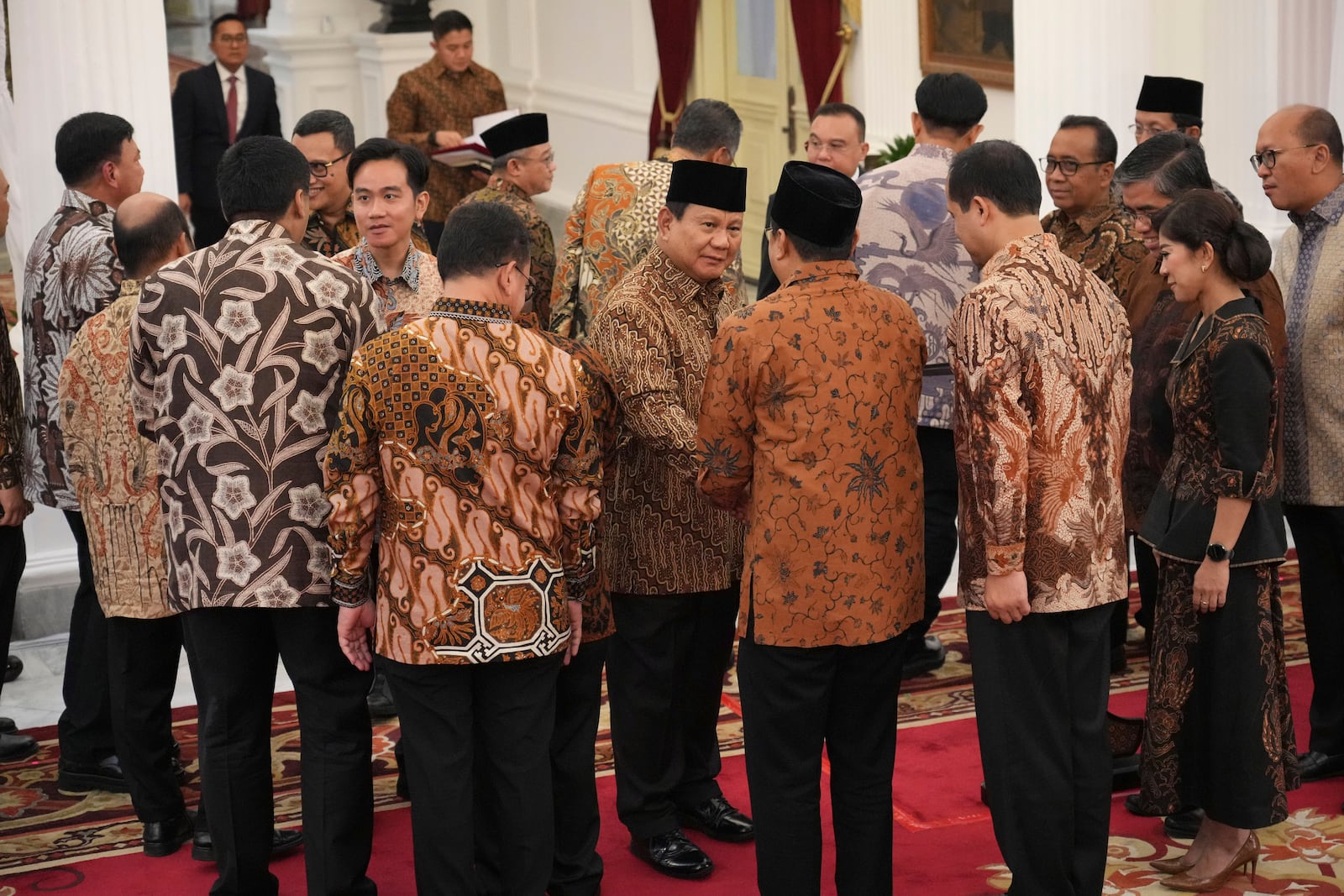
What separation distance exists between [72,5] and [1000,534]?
4.10m

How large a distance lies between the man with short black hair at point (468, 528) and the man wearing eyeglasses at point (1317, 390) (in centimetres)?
205

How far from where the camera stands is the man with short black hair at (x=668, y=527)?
3502 mm

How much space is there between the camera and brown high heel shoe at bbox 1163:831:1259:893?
3623 millimetres

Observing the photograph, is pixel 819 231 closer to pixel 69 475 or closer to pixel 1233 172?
pixel 69 475

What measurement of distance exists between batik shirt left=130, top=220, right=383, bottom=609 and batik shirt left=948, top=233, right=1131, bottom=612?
130 centimetres

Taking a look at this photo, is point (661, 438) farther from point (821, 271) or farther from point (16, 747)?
point (16, 747)

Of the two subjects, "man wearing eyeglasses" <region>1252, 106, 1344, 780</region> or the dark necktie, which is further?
the dark necktie

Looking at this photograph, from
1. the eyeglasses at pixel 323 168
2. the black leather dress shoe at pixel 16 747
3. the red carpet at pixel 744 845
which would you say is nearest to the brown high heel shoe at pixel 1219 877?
the red carpet at pixel 744 845

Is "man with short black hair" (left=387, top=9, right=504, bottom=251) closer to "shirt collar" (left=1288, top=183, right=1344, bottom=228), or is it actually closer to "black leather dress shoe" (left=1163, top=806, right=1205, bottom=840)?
"shirt collar" (left=1288, top=183, right=1344, bottom=228)

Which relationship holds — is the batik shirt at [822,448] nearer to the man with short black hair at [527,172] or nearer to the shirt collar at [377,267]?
the shirt collar at [377,267]

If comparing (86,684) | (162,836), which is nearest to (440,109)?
(86,684)

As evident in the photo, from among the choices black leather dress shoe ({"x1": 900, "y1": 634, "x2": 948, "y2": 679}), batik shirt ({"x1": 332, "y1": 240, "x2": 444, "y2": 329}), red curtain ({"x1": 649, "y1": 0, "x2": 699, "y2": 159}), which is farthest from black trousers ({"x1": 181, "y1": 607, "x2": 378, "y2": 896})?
red curtain ({"x1": 649, "y1": 0, "x2": 699, "y2": 159})

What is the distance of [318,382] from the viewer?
3.36 m

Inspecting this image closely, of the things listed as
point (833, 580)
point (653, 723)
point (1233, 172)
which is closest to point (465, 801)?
point (653, 723)
